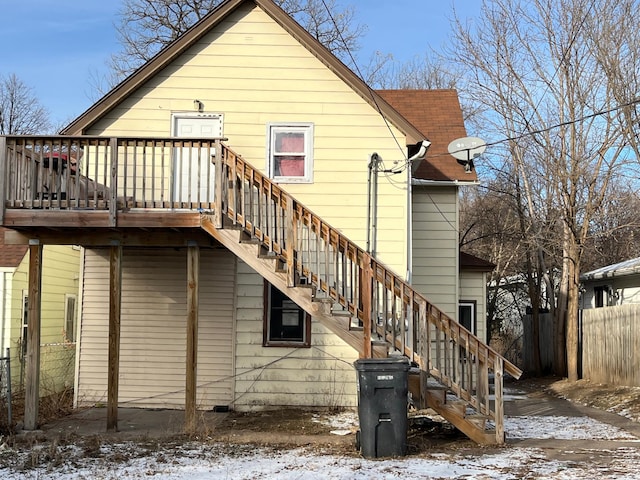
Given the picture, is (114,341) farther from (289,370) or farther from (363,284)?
(363,284)

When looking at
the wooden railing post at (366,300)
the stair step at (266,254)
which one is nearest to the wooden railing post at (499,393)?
the wooden railing post at (366,300)

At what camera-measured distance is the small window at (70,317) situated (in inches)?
722

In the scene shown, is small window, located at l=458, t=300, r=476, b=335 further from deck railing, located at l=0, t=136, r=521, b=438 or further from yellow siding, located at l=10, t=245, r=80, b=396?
yellow siding, located at l=10, t=245, r=80, b=396

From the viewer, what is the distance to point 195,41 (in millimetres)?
12539

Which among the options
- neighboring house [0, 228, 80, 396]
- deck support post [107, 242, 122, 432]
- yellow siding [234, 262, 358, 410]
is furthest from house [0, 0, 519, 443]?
neighboring house [0, 228, 80, 396]

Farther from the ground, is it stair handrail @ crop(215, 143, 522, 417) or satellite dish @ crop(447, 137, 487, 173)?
satellite dish @ crop(447, 137, 487, 173)

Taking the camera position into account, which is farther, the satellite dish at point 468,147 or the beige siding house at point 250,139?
the beige siding house at point 250,139

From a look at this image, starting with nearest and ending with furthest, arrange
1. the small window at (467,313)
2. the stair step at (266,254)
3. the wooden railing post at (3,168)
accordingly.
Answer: the stair step at (266,254) → the wooden railing post at (3,168) → the small window at (467,313)

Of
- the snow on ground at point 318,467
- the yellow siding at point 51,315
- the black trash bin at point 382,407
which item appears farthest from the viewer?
the yellow siding at point 51,315

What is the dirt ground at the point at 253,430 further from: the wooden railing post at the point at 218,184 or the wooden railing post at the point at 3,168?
the wooden railing post at the point at 3,168

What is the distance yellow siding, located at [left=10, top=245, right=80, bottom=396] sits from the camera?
15.6 metres

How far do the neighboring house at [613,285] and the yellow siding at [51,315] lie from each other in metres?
14.0

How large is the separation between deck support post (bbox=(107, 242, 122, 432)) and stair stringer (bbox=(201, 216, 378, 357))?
1.64 m

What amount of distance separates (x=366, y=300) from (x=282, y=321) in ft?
12.0
